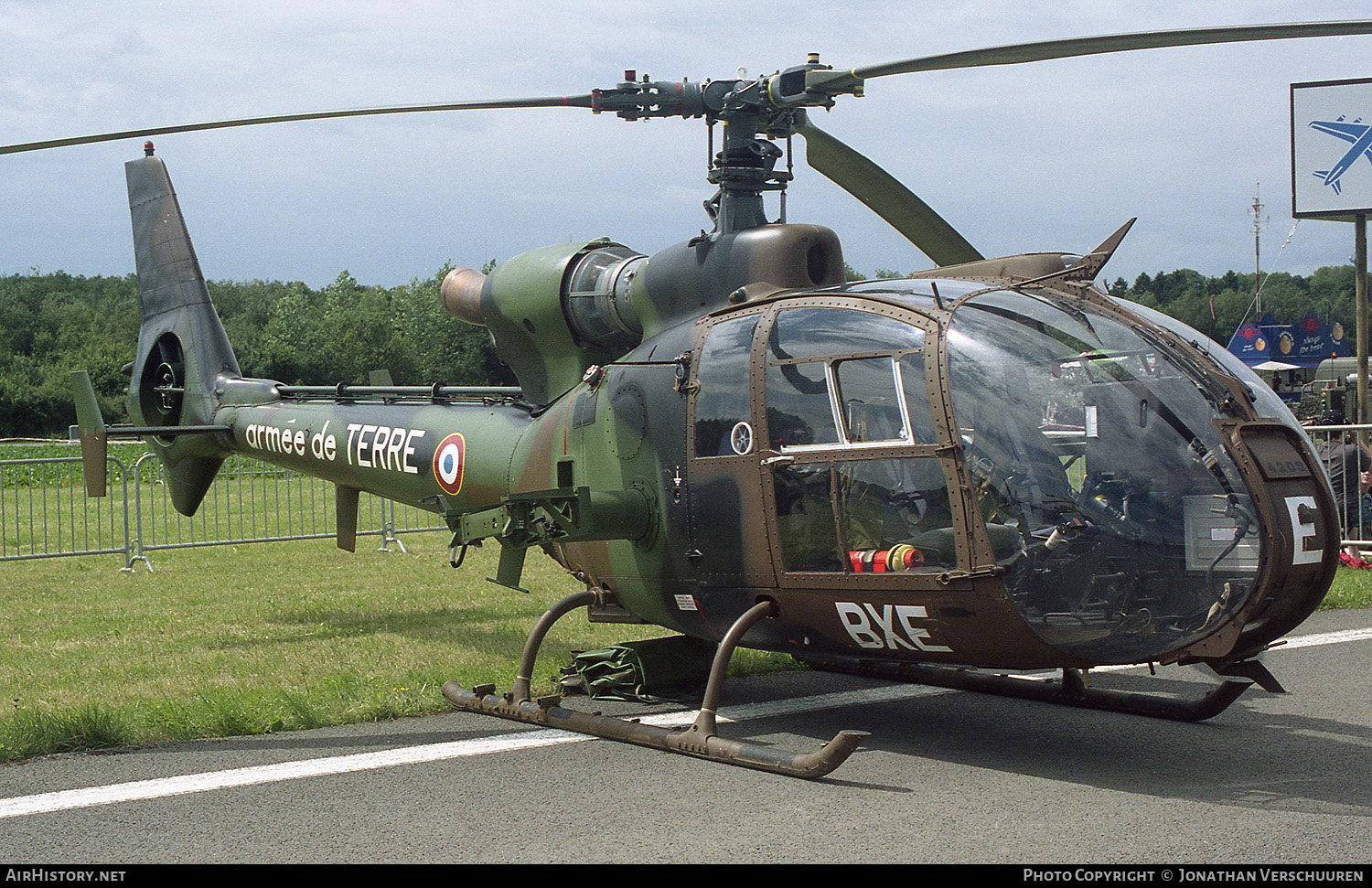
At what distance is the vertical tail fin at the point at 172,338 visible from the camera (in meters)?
11.2

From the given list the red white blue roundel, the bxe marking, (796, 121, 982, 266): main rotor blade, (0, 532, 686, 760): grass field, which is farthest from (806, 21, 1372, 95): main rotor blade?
(0, 532, 686, 760): grass field

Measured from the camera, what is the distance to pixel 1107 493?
16.5 ft

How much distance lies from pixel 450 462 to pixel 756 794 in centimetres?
380

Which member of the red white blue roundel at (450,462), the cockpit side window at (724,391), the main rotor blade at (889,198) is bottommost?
the red white blue roundel at (450,462)

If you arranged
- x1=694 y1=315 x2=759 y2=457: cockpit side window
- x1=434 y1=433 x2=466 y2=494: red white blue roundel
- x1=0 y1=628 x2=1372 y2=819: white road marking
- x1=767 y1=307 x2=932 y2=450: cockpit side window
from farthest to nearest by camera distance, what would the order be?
x1=434 y1=433 x2=466 y2=494: red white blue roundel → x1=694 y1=315 x2=759 y2=457: cockpit side window → x1=767 y1=307 x2=932 y2=450: cockpit side window → x1=0 y1=628 x2=1372 y2=819: white road marking

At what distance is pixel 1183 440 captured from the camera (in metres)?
5.04

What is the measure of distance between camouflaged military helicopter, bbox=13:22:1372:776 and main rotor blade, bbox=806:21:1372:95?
2 centimetres

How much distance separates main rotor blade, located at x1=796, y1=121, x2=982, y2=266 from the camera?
7000 mm

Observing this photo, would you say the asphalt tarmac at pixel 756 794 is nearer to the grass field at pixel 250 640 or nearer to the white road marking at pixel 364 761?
the white road marking at pixel 364 761

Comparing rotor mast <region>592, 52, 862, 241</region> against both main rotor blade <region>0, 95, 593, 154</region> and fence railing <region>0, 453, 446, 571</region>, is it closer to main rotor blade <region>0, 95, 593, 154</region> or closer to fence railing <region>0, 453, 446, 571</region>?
main rotor blade <region>0, 95, 593, 154</region>

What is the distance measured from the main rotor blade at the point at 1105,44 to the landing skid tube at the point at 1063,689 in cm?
312

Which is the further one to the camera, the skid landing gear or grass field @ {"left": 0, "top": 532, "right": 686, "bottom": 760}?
grass field @ {"left": 0, "top": 532, "right": 686, "bottom": 760}

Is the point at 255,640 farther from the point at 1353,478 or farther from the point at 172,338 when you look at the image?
the point at 1353,478

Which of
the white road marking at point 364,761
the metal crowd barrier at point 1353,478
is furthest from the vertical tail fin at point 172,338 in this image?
the metal crowd barrier at point 1353,478
